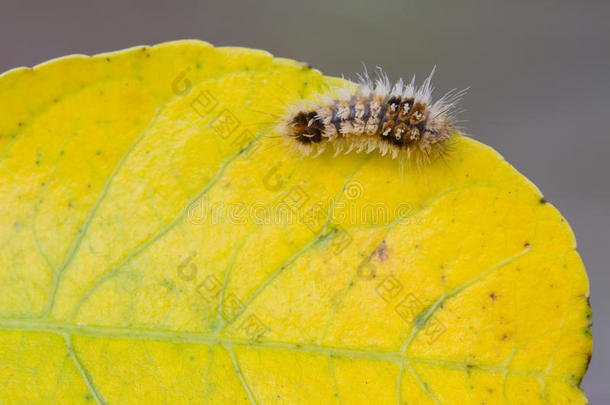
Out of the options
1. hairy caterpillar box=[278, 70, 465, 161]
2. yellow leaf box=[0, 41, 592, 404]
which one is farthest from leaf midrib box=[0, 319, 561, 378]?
hairy caterpillar box=[278, 70, 465, 161]

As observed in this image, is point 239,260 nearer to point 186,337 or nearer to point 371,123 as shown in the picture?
point 186,337

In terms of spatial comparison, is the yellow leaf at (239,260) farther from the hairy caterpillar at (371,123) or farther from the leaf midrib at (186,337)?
the hairy caterpillar at (371,123)

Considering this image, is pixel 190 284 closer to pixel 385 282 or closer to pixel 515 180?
pixel 385 282

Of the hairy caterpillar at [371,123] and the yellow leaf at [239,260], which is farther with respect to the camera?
the hairy caterpillar at [371,123]

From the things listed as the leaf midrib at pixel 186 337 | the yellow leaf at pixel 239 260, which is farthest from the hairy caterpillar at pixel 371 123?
the leaf midrib at pixel 186 337

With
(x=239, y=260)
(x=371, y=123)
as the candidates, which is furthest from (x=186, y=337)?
(x=371, y=123)

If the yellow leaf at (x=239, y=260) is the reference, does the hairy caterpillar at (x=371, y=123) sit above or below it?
above

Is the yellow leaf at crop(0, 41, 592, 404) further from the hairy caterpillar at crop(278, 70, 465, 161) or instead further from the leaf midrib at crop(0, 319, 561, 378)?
the hairy caterpillar at crop(278, 70, 465, 161)
